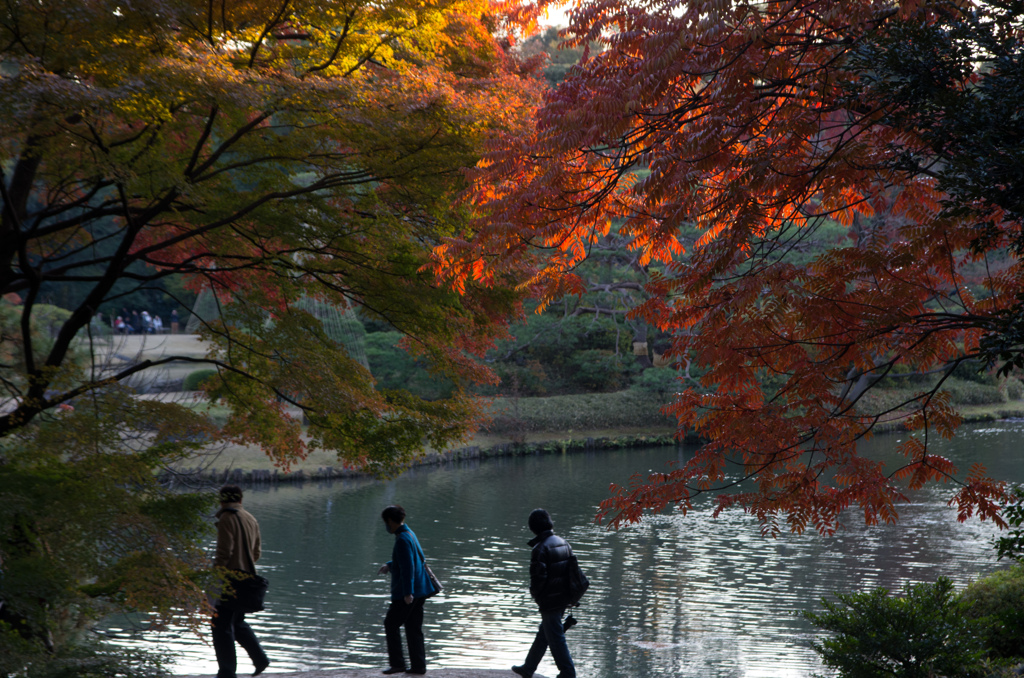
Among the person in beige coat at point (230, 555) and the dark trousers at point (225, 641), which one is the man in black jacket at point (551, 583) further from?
the dark trousers at point (225, 641)

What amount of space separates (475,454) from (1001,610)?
16939 millimetres

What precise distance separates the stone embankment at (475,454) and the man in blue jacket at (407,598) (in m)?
11.4

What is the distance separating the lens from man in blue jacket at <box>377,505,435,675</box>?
5.54 meters

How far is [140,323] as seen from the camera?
33781 mm

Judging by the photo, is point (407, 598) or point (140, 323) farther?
point (140, 323)

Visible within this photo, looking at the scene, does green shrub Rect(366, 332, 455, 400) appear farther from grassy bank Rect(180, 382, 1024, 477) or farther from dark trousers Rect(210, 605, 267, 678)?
dark trousers Rect(210, 605, 267, 678)

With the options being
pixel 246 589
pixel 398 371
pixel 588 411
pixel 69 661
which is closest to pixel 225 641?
pixel 246 589

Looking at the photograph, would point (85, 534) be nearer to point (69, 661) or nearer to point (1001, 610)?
point (69, 661)

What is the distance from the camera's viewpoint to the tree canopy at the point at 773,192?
3.66 meters

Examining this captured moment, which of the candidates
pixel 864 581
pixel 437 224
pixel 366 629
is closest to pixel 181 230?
pixel 437 224

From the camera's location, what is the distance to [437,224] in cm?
639

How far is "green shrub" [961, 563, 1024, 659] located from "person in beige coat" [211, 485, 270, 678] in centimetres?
480

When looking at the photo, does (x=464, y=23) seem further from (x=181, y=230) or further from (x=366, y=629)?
(x=366, y=629)

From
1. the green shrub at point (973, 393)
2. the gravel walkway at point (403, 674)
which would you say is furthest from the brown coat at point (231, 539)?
the green shrub at point (973, 393)
